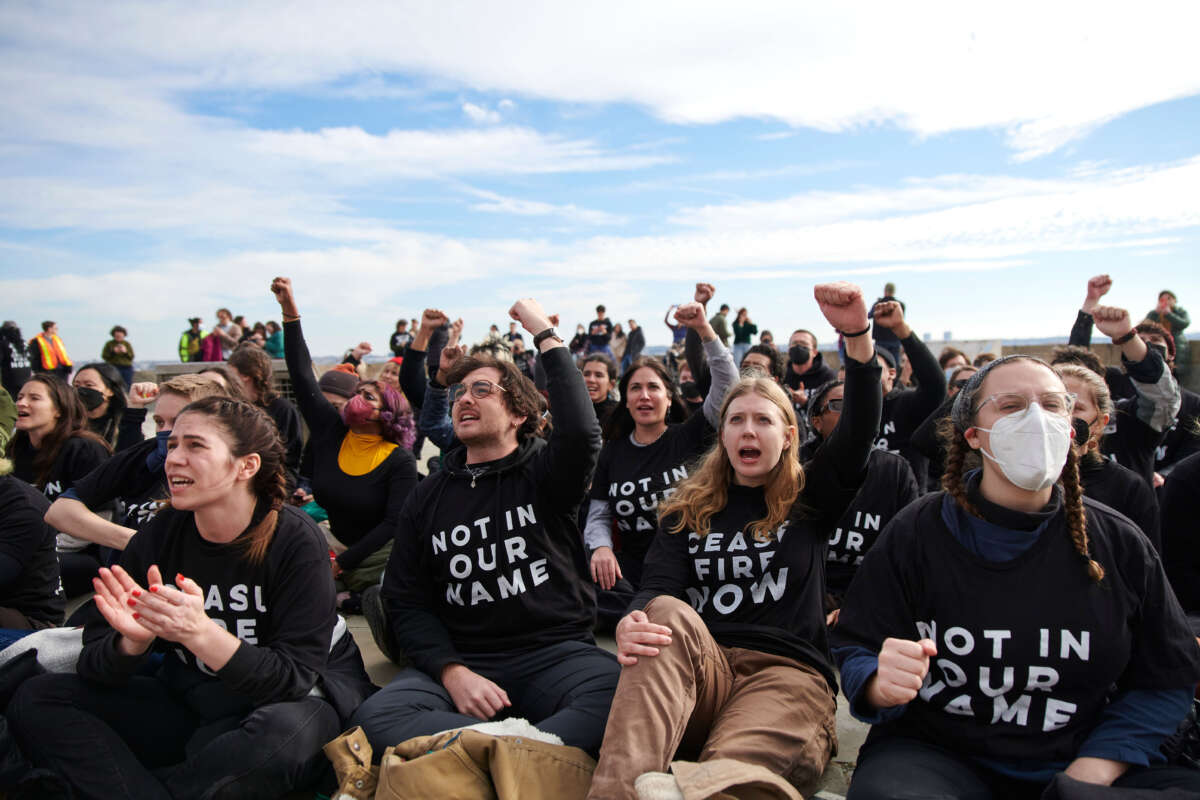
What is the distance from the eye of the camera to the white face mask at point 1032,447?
2047 mm

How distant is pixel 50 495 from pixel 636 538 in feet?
11.4

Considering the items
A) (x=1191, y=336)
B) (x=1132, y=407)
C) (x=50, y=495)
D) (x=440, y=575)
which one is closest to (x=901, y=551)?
(x=440, y=575)

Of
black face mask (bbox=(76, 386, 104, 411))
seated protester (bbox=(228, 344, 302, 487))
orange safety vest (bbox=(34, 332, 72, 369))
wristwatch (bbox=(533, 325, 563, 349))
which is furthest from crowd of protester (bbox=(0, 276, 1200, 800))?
orange safety vest (bbox=(34, 332, 72, 369))

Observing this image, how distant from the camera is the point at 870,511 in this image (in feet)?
12.2

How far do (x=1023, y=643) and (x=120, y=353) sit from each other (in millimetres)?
13161

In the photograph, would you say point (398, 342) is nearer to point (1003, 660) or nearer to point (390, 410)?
point (390, 410)

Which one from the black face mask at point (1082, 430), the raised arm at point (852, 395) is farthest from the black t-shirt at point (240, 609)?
the black face mask at point (1082, 430)

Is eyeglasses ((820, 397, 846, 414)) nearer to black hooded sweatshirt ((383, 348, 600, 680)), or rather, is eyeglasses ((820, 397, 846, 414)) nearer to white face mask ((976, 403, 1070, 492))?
black hooded sweatshirt ((383, 348, 600, 680))

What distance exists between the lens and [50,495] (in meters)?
4.58

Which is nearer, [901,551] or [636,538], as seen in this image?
[901,551]

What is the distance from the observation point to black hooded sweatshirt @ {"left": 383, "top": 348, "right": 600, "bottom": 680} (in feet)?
9.66

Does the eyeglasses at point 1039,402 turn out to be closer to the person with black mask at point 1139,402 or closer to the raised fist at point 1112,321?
the person with black mask at point 1139,402

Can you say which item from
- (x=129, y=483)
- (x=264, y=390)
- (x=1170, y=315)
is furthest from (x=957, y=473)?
(x=1170, y=315)

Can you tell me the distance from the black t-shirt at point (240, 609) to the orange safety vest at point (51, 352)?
33.3 ft
